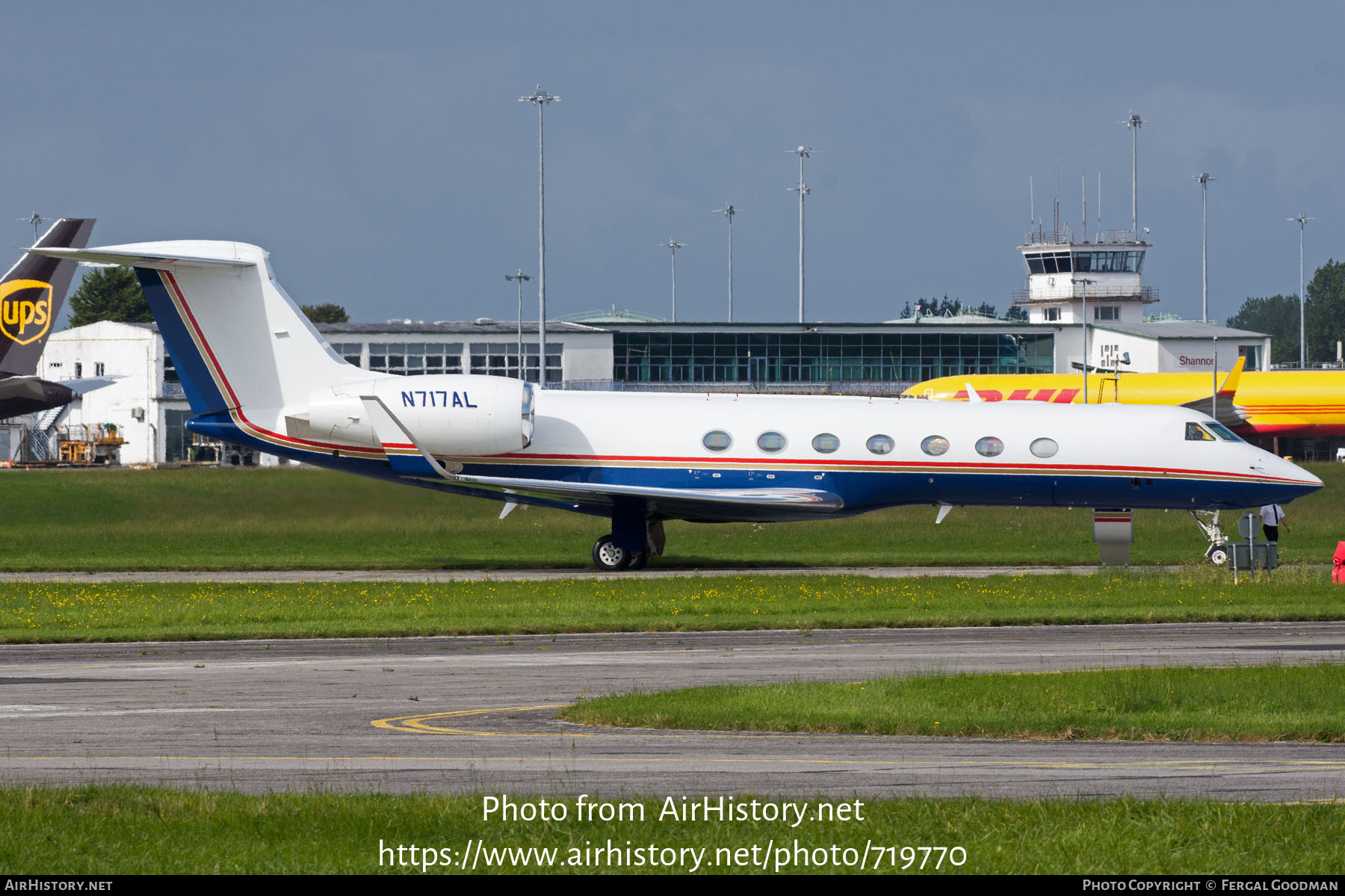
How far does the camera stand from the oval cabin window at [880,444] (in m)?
33.2

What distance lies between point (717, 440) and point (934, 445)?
4.76 m

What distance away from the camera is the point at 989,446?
109 feet

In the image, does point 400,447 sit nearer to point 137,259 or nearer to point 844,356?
point 137,259

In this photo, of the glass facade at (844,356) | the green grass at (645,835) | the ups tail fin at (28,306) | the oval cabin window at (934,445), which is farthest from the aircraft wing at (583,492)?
the glass facade at (844,356)

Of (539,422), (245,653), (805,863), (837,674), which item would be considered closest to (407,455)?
(539,422)

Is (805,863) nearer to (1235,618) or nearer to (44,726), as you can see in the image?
(44,726)

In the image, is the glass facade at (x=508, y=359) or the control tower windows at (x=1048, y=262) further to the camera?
the control tower windows at (x=1048, y=262)

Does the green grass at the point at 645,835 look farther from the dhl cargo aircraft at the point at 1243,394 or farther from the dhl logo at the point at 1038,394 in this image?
the dhl logo at the point at 1038,394

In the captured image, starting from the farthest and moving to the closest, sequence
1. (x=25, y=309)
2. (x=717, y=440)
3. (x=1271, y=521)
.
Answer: (x=25, y=309), (x=1271, y=521), (x=717, y=440)

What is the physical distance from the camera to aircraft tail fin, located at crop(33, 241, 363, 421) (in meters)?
33.1

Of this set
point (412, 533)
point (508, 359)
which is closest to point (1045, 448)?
point (412, 533)

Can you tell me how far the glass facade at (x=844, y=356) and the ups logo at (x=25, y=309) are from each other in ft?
198

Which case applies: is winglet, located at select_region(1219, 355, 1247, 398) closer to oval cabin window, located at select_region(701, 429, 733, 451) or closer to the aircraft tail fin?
oval cabin window, located at select_region(701, 429, 733, 451)
